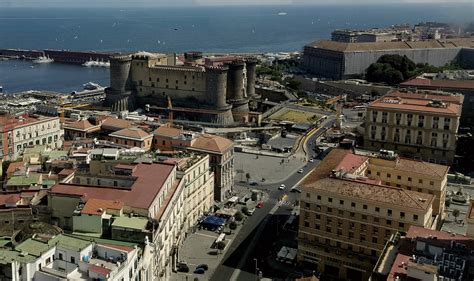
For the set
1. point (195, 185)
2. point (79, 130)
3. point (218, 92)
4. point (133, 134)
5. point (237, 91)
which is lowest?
point (195, 185)

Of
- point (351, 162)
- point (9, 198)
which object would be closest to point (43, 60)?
point (9, 198)

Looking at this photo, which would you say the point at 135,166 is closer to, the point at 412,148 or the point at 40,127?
the point at 40,127

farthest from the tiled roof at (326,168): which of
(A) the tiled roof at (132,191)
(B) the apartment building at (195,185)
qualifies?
(A) the tiled roof at (132,191)

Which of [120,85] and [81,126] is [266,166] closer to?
[81,126]

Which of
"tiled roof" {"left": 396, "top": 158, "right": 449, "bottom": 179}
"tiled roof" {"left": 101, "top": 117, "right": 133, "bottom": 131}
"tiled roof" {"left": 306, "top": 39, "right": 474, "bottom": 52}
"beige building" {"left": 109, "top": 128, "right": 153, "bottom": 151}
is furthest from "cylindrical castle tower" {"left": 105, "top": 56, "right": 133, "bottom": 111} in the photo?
"tiled roof" {"left": 396, "top": 158, "right": 449, "bottom": 179}

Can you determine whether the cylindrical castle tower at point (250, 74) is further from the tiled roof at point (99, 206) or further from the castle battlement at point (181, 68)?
the tiled roof at point (99, 206)

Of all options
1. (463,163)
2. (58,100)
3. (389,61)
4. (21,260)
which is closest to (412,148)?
(463,163)
